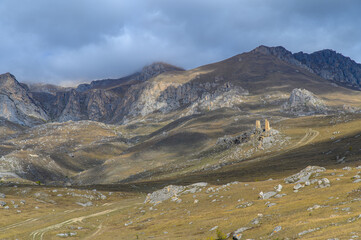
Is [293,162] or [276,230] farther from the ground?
[276,230]

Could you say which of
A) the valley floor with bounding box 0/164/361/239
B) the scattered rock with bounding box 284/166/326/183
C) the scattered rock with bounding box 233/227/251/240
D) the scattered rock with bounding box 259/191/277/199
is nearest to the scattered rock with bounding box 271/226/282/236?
the valley floor with bounding box 0/164/361/239

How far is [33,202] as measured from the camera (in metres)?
98.2

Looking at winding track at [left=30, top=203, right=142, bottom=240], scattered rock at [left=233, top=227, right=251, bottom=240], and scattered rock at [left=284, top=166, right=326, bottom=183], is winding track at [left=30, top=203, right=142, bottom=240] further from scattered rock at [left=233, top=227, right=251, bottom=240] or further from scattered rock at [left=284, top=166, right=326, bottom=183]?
scattered rock at [left=284, top=166, right=326, bottom=183]

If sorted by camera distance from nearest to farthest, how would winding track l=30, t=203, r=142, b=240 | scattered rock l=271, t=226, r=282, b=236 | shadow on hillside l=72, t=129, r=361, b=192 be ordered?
scattered rock l=271, t=226, r=282, b=236 → winding track l=30, t=203, r=142, b=240 → shadow on hillside l=72, t=129, r=361, b=192

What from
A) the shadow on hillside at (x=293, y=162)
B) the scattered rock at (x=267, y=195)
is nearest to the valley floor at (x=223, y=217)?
the scattered rock at (x=267, y=195)

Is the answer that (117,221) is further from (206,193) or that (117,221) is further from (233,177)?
(233,177)

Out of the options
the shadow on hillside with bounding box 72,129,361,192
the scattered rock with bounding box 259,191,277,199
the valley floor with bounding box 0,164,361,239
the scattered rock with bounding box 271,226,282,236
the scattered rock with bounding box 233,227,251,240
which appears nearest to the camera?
the valley floor with bounding box 0,164,361,239

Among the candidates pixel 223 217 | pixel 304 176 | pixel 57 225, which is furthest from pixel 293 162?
pixel 57 225

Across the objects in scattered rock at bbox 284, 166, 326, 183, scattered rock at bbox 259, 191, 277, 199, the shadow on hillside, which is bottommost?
the shadow on hillside

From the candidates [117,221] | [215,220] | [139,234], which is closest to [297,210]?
[215,220]

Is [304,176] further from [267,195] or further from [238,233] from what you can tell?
[238,233]

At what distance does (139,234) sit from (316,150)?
356 ft

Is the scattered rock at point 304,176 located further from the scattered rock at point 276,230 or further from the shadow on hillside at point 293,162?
the shadow on hillside at point 293,162

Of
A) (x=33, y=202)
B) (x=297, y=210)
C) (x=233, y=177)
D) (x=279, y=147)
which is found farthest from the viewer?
(x=279, y=147)
